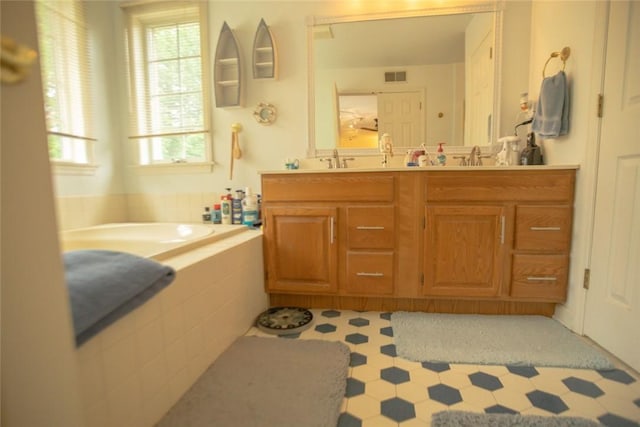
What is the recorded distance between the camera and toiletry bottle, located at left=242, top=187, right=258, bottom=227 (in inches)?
81.7

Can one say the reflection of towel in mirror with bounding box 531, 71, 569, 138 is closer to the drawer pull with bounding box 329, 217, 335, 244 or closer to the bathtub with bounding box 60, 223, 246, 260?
the drawer pull with bounding box 329, 217, 335, 244

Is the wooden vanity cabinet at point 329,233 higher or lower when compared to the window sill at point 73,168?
lower

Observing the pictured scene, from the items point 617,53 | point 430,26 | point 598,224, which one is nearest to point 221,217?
point 430,26

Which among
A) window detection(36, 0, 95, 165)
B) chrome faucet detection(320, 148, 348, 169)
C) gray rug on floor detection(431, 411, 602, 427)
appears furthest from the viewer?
chrome faucet detection(320, 148, 348, 169)

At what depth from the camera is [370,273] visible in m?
1.76

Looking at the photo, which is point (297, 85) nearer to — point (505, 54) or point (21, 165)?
point (505, 54)

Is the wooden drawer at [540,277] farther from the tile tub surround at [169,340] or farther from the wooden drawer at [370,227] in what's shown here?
the tile tub surround at [169,340]

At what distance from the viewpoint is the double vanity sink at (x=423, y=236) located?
161cm

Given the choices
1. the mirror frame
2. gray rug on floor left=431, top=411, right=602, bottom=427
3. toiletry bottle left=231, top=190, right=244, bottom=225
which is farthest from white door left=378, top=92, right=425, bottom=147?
gray rug on floor left=431, top=411, right=602, bottom=427

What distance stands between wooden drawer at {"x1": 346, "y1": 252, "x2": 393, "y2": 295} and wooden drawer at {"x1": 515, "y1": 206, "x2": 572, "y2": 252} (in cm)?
71

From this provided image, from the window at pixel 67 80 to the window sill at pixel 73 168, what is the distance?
17 millimetres

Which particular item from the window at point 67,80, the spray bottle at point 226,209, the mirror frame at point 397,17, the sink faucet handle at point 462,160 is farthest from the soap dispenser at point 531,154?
the window at point 67,80

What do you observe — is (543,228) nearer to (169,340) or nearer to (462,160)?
(462,160)

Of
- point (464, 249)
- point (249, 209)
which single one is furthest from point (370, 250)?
point (249, 209)
